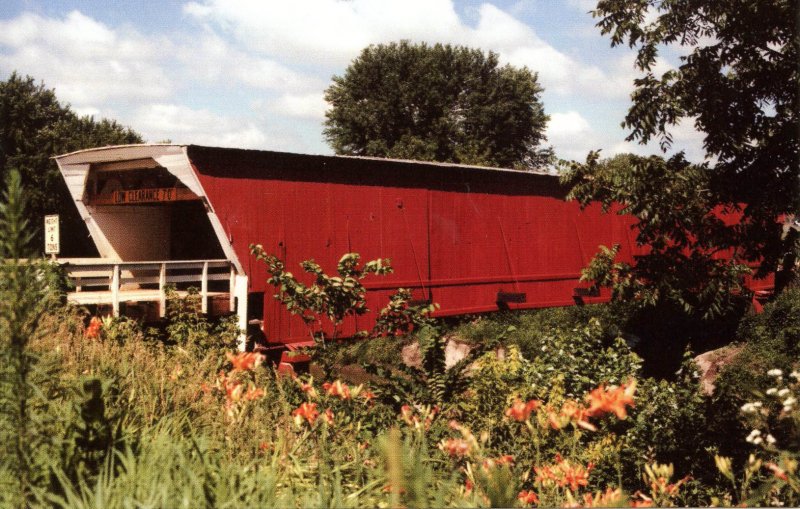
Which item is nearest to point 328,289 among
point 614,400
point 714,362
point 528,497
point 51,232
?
point 528,497

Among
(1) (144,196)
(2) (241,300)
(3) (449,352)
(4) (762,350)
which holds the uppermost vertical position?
Answer: (1) (144,196)

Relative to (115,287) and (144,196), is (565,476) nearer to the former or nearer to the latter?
(115,287)

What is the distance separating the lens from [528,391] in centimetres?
537

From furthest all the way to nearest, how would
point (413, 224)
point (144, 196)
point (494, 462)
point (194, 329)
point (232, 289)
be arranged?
point (413, 224) → point (144, 196) → point (232, 289) → point (194, 329) → point (494, 462)

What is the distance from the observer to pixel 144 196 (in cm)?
1153

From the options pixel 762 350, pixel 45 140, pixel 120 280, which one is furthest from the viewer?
pixel 45 140

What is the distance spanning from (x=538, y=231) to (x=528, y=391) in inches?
361

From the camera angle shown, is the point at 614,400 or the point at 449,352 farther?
the point at 449,352

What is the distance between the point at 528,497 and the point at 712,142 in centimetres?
674

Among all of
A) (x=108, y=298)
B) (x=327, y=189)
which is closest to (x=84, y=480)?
(x=108, y=298)

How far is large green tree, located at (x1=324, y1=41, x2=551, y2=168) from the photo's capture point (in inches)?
1347

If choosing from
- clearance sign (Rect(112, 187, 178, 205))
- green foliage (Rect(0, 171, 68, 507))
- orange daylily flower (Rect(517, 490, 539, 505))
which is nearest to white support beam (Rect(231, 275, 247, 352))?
clearance sign (Rect(112, 187, 178, 205))

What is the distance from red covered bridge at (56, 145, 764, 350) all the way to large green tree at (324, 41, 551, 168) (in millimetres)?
19876

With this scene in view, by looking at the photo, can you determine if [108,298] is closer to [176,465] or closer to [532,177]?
[176,465]
